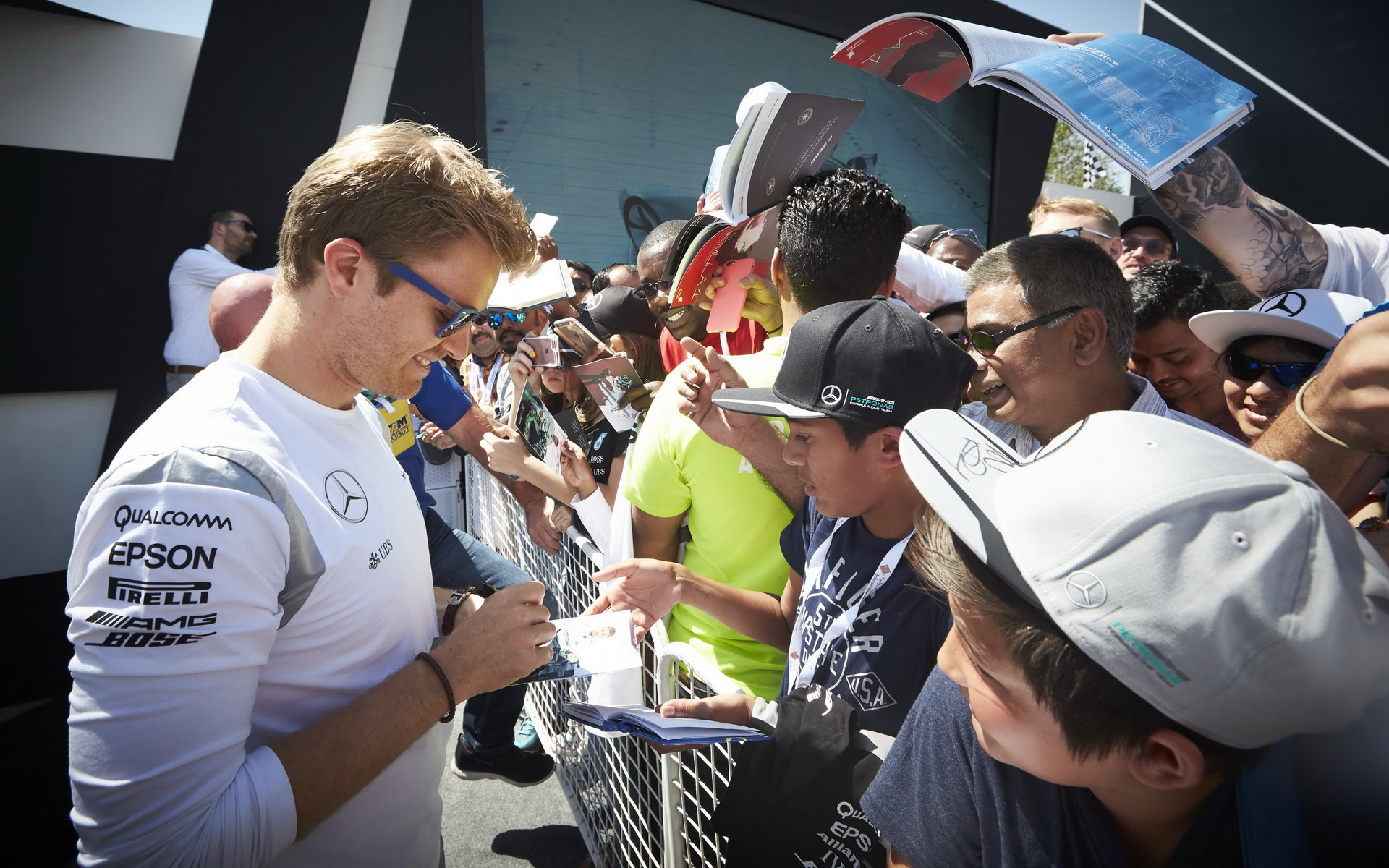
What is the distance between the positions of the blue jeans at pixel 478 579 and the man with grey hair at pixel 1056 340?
197cm

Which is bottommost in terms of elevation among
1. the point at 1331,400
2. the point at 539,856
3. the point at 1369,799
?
the point at 539,856

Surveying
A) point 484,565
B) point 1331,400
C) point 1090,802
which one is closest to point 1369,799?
point 1090,802

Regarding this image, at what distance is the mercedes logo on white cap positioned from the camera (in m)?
0.87

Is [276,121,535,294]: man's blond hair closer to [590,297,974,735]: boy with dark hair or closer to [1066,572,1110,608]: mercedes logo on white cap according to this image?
[590,297,974,735]: boy with dark hair

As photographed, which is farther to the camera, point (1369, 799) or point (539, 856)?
point (539, 856)

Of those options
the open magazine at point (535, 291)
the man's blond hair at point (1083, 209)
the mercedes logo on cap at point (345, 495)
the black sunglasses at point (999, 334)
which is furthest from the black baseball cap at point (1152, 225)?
the mercedes logo on cap at point (345, 495)

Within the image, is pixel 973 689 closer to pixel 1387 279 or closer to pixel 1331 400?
pixel 1331 400

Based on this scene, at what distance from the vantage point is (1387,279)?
2.28 metres

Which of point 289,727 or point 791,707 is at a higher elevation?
point 791,707

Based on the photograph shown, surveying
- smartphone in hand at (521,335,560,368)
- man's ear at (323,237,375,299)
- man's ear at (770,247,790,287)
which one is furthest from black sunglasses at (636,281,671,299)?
man's ear at (323,237,375,299)

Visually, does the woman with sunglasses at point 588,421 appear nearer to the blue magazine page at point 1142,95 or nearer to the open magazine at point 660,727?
the open magazine at point 660,727

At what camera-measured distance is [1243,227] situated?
2.03m

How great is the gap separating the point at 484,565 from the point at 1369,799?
2.83 meters

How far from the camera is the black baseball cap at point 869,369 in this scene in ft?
5.74
